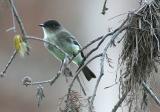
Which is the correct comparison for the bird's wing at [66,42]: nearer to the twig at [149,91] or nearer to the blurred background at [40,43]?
the twig at [149,91]

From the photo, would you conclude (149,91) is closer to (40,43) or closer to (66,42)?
(66,42)

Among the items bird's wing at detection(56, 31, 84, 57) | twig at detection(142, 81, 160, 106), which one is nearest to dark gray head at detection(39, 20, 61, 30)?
bird's wing at detection(56, 31, 84, 57)

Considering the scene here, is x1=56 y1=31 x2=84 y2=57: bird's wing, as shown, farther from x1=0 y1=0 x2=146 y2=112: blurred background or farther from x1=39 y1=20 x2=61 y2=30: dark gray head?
x1=0 y1=0 x2=146 y2=112: blurred background

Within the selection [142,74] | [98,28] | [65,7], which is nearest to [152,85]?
[142,74]

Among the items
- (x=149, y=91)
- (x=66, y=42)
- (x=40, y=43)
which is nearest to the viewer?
(x=149, y=91)

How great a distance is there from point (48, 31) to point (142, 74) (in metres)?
Answer: 2.01

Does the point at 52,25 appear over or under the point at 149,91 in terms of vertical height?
over

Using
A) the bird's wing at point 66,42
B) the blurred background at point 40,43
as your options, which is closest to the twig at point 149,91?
the bird's wing at point 66,42

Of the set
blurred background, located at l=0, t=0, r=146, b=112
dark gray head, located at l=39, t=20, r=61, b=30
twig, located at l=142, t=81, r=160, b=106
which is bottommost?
twig, located at l=142, t=81, r=160, b=106

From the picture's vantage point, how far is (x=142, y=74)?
134 inches

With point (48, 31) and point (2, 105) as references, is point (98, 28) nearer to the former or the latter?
point (2, 105)

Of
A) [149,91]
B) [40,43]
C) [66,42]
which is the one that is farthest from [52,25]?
[40,43]

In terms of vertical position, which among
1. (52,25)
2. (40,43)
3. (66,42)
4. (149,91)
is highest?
(40,43)

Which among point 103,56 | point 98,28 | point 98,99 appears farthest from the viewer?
point 98,28
